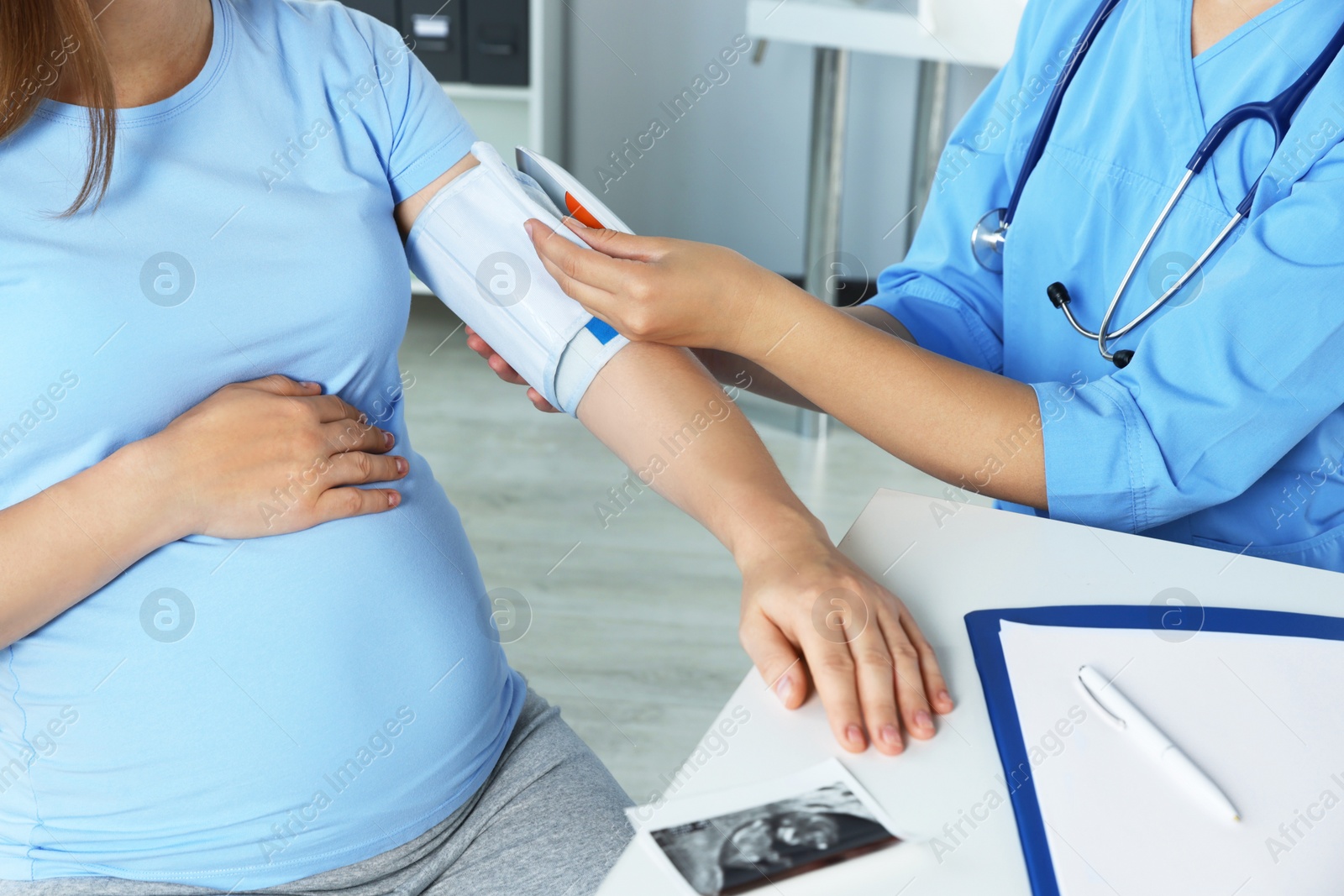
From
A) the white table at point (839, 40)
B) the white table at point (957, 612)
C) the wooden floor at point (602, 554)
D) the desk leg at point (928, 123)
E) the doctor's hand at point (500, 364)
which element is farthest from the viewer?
the desk leg at point (928, 123)

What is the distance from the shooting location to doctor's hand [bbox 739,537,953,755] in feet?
2.01

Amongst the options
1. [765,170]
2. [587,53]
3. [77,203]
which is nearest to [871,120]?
[765,170]

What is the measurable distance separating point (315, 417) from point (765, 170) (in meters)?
2.73

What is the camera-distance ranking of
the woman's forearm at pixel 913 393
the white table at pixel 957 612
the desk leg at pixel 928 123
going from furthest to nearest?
the desk leg at pixel 928 123, the woman's forearm at pixel 913 393, the white table at pixel 957 612

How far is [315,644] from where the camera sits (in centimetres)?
80

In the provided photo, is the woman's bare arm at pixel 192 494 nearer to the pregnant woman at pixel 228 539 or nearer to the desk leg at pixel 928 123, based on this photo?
the pregnant woman at pixel 228 539

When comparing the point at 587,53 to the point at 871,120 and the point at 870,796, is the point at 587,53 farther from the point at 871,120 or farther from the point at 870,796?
the point at 870,796

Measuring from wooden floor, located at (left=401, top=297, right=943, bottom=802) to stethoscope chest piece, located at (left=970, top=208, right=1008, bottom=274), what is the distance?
0.97 m

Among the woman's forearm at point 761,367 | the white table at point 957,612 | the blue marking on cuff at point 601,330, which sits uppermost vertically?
the blue marking on cuff at point 601,330

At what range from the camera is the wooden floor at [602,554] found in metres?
1.85

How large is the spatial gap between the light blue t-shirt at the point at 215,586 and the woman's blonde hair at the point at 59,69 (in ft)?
0.07

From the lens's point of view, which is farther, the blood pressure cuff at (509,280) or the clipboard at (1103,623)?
the blood pressure cuff at (509,280)

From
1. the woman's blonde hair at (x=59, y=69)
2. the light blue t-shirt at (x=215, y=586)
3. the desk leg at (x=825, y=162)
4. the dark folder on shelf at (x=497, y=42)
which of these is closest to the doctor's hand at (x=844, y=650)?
Answer: the light blue t-shirt at (x=215, y=586)

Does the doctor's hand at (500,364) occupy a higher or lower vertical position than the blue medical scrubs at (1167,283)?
lower
